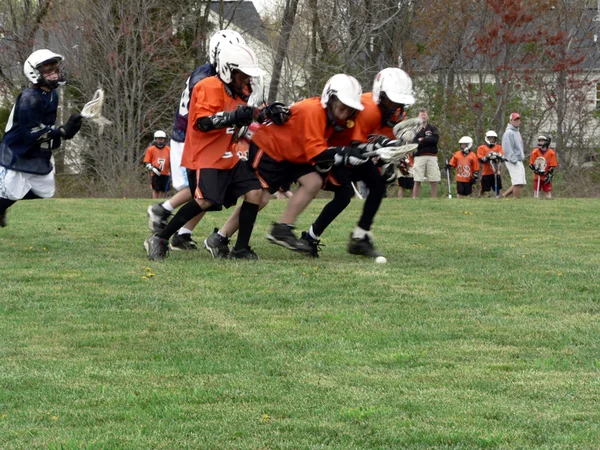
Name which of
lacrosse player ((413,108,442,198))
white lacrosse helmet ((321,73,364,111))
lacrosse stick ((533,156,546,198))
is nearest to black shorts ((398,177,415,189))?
lacrosse player ((413,108,442,198))

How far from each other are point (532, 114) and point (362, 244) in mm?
25976

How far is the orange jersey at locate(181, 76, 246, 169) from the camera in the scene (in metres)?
9.16

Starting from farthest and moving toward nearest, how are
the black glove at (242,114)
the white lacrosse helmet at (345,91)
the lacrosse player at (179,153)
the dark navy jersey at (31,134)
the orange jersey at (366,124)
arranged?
the dark navy jersey at (31,134), the orange jersey at (366,124), the lacrosse player at (179,153), the white lacrosse helmet at (345,91), the black glove at (242,114)

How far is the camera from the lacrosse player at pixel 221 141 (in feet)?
29.6

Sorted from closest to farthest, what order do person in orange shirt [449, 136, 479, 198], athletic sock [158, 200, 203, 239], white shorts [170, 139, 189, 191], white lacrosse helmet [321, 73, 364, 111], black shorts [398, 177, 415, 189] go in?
white lacrosse helmet [321, 73, 364, 111]
athletic sock [158, 200, 203, 239]
white shorts [170, 139, 189, 191]
black shorts [398, 177, 415, 189]
person in orange shirt [449, 136, 479, 198]

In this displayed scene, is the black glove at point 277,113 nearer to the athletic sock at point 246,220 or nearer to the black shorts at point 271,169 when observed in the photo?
the black shorts at point 271,169

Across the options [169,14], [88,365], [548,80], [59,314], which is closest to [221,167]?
[59,314]

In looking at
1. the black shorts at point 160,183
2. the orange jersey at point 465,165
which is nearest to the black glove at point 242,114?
the black shorts at point 160,183

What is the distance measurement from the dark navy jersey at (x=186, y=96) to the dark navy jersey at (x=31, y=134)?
116 cm

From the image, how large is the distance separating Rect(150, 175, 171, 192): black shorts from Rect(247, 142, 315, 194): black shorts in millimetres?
14612

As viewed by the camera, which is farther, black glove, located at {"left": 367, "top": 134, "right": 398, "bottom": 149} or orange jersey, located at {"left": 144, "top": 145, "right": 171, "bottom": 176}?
orange jersey, located at {"left": 144, "top": 145, "right": 171, "bottom": 176}

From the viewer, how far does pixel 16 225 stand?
1309 cm

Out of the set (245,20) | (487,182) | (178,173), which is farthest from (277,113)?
(245,20)

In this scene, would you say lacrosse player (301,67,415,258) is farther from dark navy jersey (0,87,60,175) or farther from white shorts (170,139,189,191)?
dark navy jersey (0,87,60,175)
